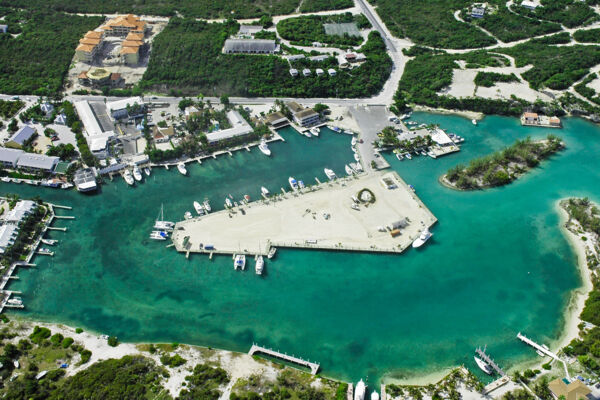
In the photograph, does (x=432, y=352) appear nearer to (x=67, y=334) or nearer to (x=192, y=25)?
(x=67, y=334)

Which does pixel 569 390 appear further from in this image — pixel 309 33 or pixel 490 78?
pixel 309 33

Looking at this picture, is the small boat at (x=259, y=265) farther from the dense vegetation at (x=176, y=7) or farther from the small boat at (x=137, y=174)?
the dense vegetation at (x=176, y=7)

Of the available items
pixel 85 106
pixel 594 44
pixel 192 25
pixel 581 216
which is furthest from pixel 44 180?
pixel 594 44

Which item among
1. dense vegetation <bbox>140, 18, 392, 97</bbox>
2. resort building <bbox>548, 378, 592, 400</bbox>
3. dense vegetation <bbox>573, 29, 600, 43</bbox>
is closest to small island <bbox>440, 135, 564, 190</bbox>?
dense vegetation <bbox>140, 18, 392, 97</bbox>

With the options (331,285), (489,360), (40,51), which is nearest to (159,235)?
(331,285)

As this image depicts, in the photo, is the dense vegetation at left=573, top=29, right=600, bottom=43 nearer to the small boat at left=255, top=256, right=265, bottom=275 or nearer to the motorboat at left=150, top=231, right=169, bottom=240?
the small boat at left=255, top=256, right=265, bottom=275

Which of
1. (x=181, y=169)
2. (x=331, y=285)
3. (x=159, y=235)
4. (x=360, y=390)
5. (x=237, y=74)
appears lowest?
(x=331, y=285)
